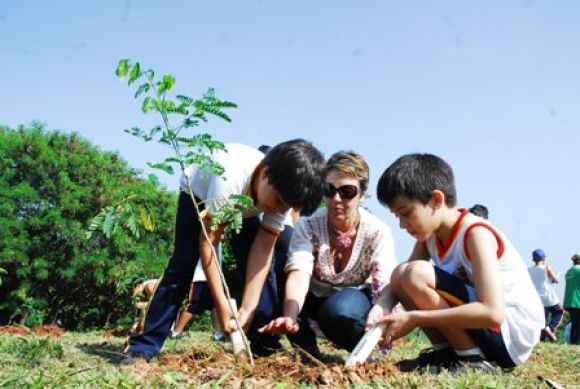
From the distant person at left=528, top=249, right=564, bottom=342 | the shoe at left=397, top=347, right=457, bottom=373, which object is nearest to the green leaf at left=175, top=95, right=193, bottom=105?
the shoe at left=397, top=347, right=457, bottom=373

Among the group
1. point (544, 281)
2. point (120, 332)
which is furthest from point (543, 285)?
point (120, 332)

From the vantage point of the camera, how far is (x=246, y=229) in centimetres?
399

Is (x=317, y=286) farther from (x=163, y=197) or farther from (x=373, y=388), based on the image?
(x=163, y=197)

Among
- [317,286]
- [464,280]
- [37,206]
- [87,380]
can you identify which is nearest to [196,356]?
[87,380]

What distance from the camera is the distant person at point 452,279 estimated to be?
306 centimetres

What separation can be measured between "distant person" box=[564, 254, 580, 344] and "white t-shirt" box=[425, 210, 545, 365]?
7.70 metres

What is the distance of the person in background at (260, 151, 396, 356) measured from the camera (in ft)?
11.8

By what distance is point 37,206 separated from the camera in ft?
33.1

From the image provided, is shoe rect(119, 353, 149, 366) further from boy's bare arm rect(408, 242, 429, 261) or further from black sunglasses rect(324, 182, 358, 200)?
boy's bare arm rect(408, 242, 429, 261)

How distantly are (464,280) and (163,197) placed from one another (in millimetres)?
8599

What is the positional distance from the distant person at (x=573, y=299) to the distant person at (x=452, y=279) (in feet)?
25.3

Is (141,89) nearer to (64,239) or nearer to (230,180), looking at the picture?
(230,180)

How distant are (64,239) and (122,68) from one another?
24.8 ft

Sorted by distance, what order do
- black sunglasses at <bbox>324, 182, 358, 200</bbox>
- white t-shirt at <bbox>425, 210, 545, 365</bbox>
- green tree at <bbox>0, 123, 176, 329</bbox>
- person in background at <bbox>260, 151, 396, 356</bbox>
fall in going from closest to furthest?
1. white t-shirt at <bbox>425, 210, 545, 365</bbox>
2. person in background at <bbox>260, 151, 396, 356</bbox>
3. black sunglasses at <bbox>324, 182, 358, 200</bbox>
4. green tree at <bbox>0, 123, 176, 329</bbox>
